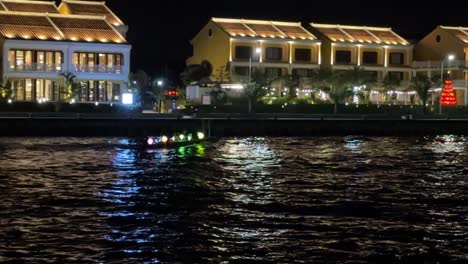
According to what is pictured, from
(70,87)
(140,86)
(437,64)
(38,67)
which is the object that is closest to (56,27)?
(38,67)

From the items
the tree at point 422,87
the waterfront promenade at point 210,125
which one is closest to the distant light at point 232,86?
the waterfront promenade at point 210,125

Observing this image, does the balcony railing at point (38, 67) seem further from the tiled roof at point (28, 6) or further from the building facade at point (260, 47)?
the building facade at point (260, 47)

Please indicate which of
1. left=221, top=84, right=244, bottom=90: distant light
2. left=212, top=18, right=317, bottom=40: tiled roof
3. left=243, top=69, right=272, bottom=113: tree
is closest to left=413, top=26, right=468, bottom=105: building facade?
left=212, top=18, right=317, bottom=40: tiled roof

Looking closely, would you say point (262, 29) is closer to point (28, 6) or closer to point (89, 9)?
point (89, 9)

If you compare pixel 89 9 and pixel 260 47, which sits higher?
pixel 89 9

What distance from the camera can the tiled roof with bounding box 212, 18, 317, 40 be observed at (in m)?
101

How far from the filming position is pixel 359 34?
11019 centimetres

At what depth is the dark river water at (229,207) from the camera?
2031cm

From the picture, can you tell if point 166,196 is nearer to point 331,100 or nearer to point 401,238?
point 401,238

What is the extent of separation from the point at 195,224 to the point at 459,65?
91396 mm

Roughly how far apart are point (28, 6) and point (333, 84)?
37889mm

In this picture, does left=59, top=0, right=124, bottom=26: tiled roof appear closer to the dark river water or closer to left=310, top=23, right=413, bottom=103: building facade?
left=310, top=23, right=413, bottom=103: building facade

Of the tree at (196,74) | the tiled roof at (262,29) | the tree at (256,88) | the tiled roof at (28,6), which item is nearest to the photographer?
the tree at (256,88)

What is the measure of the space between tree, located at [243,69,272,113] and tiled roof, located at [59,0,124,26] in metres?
19.4
